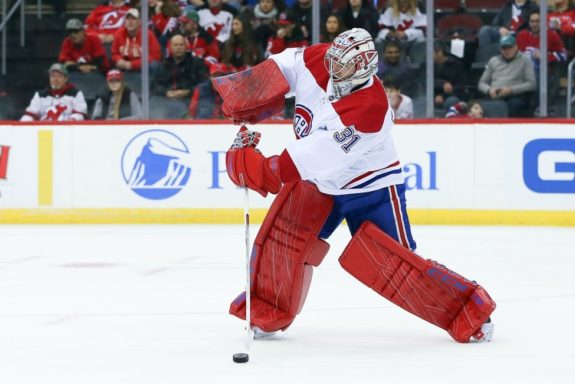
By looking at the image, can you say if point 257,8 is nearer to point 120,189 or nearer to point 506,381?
point 120,189

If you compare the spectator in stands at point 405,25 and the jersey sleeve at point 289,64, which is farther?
the spectator in stands at point 405,25

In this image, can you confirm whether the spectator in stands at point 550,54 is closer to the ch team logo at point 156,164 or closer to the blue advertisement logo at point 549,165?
the blue advertisement logo at point 549,165

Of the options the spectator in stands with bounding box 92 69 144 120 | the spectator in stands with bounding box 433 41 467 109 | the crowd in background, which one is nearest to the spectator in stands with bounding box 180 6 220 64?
the crowd in background

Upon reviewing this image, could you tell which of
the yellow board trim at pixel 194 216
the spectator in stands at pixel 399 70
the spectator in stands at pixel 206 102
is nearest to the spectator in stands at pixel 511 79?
the spectator in stands at pixel 399 70

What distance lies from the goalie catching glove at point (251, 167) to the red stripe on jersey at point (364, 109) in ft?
0.91

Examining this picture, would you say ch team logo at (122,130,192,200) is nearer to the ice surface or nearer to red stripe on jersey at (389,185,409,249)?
the ice surface

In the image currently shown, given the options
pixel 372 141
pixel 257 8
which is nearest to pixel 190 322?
pixel 372 141

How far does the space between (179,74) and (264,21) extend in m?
0.87

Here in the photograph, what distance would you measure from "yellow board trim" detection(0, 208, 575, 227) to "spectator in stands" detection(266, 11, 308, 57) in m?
1.45

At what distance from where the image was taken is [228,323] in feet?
15.9

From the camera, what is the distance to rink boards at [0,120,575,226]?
9.39m

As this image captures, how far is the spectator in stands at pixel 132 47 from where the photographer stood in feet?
33.2

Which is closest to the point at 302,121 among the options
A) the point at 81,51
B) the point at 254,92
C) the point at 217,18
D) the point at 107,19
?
the point at 254,92

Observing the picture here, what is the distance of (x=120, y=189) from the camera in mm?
9812
